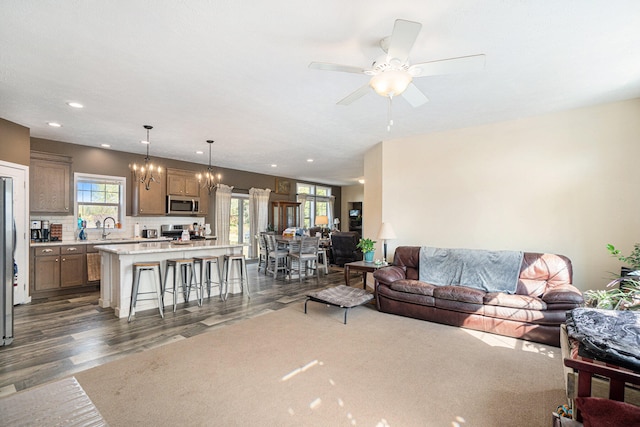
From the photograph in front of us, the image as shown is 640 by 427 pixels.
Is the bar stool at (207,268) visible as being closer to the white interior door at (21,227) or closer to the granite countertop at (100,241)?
the granite countertop at (100,241)

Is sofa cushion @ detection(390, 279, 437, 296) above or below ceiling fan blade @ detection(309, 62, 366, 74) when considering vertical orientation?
below

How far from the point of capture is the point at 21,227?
4.66 m

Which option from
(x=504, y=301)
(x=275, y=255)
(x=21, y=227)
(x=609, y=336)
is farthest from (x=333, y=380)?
(x=21, y=227)

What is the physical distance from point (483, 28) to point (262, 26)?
1.65m

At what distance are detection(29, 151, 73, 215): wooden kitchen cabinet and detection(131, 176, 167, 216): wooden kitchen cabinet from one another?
3.62 ft

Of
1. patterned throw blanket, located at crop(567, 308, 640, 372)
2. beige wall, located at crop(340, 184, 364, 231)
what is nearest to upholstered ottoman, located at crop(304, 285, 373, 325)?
patterned throw blanket, located at crop(567, 308, 640, 372)

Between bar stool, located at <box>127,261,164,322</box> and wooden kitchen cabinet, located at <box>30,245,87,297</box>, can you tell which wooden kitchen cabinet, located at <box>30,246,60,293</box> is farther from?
bar stool, located at <box>127,261,164,322</box>

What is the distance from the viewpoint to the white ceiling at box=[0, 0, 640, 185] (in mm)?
2076

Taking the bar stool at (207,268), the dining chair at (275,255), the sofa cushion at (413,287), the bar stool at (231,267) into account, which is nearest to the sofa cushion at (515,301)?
the sofa cushion at (413,287)

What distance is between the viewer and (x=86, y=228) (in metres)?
6.05

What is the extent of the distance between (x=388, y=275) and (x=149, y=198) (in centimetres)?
539

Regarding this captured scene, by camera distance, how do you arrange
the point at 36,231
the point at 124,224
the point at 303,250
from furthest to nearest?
the point at 303,250
the point at 124,224
the point at 36,231

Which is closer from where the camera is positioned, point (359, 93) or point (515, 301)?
point (359, 93)

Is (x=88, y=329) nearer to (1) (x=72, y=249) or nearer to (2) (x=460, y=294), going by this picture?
(1) (x=72, y=249)
